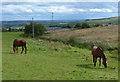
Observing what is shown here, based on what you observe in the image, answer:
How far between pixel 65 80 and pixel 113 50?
93.5 feet

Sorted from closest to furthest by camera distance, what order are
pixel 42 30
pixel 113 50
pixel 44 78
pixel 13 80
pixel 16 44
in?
pixel 13 80 → pixel 44 78 → pixel 16 44 → pixel 113 50 → pixel 42 30

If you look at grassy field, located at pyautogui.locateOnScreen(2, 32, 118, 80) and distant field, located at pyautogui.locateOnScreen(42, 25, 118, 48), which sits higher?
grassy field, located at pyautogui.locateOnScreen(2, 32, 118, 80)

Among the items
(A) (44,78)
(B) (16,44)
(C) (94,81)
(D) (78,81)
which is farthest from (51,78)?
(B) (16,44)

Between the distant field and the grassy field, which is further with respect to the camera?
the distant field

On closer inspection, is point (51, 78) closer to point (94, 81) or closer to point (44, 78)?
point (44, 78)

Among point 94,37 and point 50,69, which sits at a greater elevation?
point 50,69

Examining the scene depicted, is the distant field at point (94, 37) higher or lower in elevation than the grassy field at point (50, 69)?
lower

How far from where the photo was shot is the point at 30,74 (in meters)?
12.4

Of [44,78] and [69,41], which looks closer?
[44,78]

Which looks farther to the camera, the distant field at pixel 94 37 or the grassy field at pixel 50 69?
the distant field at pixel 94 37

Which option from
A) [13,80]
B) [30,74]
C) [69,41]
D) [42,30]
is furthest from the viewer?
[42,30]

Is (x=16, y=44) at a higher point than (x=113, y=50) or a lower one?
higher

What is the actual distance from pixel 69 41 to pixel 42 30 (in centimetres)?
2521

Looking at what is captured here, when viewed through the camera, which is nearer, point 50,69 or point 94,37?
point 50,69
